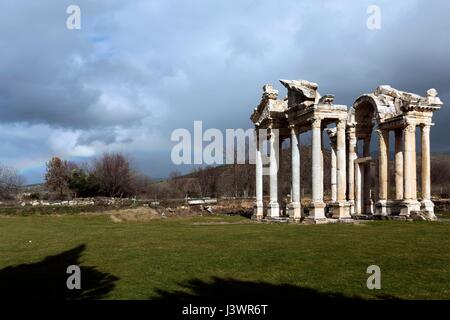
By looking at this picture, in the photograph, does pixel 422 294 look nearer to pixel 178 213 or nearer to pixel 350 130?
pixel 350 130

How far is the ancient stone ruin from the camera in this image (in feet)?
92.1

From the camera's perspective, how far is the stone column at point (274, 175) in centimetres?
3241

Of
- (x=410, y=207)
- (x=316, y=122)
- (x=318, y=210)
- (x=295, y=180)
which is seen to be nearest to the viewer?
(x=318, y=210)

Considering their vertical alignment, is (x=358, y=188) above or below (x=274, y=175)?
below

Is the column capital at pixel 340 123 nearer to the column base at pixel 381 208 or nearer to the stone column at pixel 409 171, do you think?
the stone column at pixel 409 171

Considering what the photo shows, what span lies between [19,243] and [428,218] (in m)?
21.5

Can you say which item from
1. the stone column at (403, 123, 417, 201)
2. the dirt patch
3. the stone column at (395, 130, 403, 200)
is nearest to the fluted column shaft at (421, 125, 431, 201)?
the stone column at (403, 123, 417, 201)

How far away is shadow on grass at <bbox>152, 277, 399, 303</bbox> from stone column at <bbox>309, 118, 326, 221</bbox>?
661 inches

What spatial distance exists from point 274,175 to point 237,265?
20064mm

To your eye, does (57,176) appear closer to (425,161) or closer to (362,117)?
(362,117)

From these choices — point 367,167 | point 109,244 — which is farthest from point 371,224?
point 109,244

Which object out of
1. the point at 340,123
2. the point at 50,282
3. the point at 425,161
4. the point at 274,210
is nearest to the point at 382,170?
the point at 425,161

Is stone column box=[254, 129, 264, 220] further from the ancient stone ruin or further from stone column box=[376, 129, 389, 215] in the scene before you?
stone column box=[376, 129, 389, 215]

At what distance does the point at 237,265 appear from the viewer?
13.3 m
